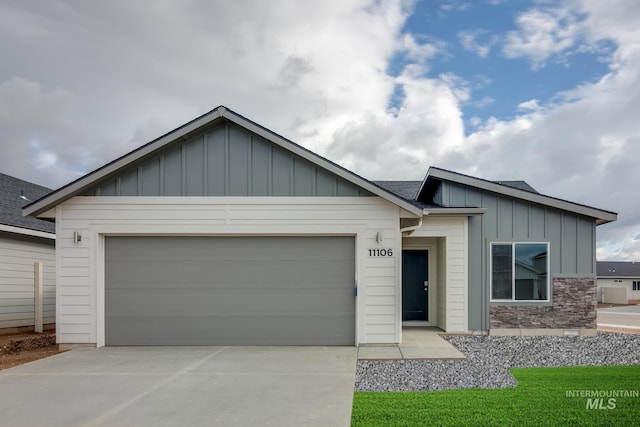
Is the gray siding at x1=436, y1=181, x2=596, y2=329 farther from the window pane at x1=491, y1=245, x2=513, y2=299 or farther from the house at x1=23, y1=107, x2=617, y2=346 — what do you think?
the house at x1=23, y1=107, x2=617, y2=346

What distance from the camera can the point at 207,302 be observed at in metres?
9.88

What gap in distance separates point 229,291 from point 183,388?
340 cm

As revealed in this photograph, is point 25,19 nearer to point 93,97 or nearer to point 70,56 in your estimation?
point 70,56

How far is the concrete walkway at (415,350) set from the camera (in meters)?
8.55

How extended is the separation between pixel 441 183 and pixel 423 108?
3.21 m

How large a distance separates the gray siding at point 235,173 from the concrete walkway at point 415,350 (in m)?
3.06

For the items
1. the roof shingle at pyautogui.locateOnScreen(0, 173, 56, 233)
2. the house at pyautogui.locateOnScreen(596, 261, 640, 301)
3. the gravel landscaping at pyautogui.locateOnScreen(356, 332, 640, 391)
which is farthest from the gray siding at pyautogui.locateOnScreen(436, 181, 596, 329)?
the house at pyautogui.locateOnScreen(596, 261, 640, 301)

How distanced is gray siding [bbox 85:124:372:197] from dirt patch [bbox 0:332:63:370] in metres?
3.58

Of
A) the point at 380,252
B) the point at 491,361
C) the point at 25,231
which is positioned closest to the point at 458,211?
the point at 380,252

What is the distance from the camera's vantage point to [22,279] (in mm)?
13797

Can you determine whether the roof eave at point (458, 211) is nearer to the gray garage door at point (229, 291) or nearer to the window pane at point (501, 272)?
the window pane at point (501, 272)

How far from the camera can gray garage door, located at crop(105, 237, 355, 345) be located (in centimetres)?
980

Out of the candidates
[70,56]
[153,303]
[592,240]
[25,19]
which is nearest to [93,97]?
[70,56]

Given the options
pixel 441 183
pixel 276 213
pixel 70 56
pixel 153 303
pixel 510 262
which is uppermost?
pixel 70 56
